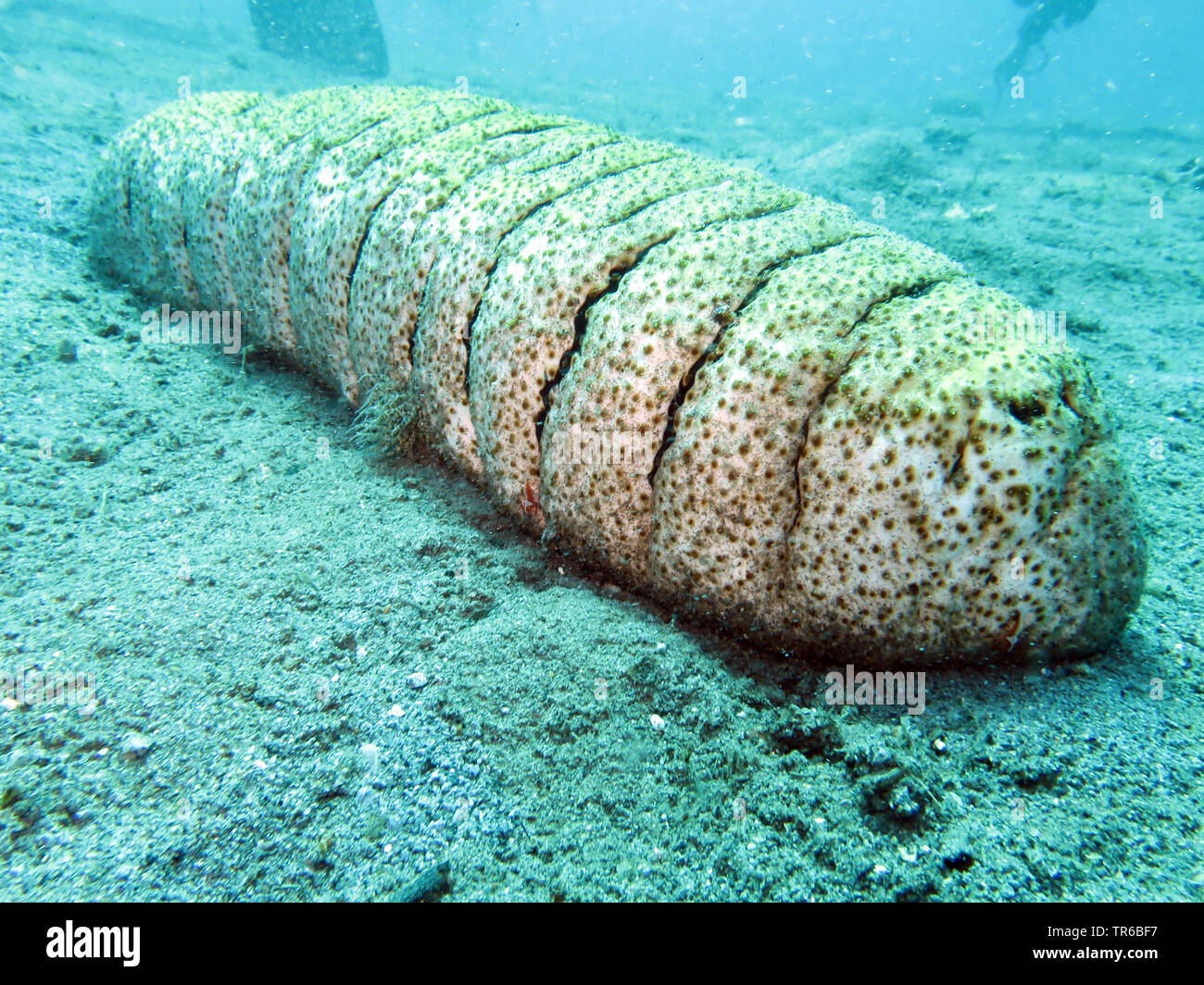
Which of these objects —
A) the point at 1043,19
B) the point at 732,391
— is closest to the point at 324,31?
the point at 1043,19

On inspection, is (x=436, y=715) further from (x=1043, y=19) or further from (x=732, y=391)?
A: (x=1043, y=19)

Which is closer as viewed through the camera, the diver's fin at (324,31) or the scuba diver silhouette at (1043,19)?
the scuba diver silhouette at (1043,19)

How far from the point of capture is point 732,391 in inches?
Answer: 84.7

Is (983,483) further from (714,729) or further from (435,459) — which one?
(435,459)

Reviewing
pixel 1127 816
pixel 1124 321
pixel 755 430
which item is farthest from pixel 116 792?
pixel 1124 321

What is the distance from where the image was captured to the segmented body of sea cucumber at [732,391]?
1.94 m

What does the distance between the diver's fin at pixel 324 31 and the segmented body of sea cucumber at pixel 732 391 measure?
1788cm

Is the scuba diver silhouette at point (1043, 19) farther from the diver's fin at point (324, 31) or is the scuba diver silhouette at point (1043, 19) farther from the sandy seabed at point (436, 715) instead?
the sandy seabed at point (436, 715)

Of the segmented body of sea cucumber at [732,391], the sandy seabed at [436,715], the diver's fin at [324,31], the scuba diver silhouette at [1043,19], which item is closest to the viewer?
the sandy seabed at [436,715]

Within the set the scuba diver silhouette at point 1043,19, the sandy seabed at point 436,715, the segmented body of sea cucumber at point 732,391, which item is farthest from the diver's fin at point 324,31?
the scuba diver silhouette at point 1043,19

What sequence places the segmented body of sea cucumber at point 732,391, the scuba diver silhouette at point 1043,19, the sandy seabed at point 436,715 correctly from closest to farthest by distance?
the sandy seabed at point 436,715 < the segmented body of sea cucumber at point 732,391 < the scuba diver silhouette at point 1043,19

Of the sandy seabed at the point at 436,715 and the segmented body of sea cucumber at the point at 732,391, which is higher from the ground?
the segmented body of sea cucumber at the point at 732,391

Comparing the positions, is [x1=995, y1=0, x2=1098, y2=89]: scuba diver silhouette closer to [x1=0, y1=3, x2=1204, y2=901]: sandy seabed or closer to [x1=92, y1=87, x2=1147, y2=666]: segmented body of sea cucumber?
[x1=0, y1=3, x2=1204, y2=901]: sandy seabed

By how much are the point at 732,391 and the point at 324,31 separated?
68.5ft
